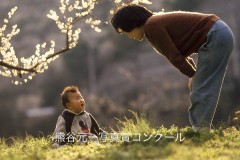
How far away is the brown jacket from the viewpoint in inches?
175

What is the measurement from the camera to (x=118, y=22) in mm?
4625

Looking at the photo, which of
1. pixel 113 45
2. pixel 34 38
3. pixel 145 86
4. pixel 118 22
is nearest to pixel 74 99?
pixel 118 22

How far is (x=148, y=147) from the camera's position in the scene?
391 cm

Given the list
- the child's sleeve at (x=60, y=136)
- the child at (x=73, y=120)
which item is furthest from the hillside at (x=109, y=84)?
the child's sleeve at (x=60, y=136)

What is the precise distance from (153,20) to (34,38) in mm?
39311

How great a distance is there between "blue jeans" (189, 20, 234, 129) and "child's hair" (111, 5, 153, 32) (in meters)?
0.65

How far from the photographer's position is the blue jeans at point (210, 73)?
4438mm

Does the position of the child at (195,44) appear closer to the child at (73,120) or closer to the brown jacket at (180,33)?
the brown jacket at (180,33)

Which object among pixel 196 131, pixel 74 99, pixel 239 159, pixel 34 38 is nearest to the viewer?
pixel 239 159

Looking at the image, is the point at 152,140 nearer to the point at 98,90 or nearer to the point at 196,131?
the point at 196,131

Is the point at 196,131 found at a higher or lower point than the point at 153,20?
lower

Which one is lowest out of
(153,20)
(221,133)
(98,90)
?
(98,90)

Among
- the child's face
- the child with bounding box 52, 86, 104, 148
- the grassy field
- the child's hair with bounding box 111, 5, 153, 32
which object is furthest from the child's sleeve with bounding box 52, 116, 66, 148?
the child's hair with bounding box 111, 5, 153, 32

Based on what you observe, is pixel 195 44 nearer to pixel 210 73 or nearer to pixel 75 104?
pixel 210 73
